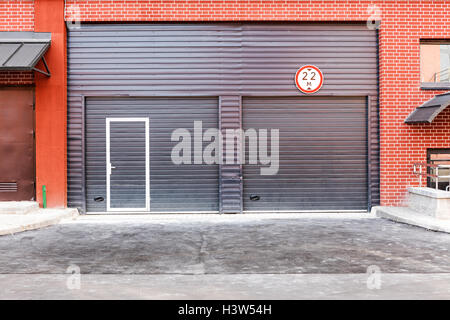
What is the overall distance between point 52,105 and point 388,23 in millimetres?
9048

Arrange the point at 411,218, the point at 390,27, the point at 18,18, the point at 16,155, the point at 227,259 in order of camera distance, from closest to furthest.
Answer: the point at 227,259, the point at 411,218, the point at 18,18, the point at 16,155, the point at 390,27

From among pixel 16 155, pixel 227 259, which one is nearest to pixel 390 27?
pixel 227 259

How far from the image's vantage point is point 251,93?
12758mm

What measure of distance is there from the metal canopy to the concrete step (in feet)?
10.8

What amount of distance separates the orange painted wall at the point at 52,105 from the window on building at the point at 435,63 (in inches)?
376

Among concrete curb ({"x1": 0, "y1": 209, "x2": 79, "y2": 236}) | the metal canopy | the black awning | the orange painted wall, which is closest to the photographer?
concrete curb ({"x1": 0, "y1": 209, "x2": 79, "y2": 236})

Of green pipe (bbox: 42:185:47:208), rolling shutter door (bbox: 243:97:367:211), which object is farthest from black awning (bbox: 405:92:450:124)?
green pipe (bbox: 42:185:47:208)

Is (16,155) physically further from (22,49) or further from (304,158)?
(304,158)

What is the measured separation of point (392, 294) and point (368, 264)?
165 centimetres

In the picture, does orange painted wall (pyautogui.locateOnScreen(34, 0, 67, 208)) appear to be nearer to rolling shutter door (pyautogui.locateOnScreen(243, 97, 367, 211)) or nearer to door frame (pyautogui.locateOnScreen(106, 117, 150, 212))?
door frame (pyautogui.locateOnScreen(106, 117, 150, 212))

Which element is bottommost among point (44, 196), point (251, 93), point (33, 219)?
point (33, 219)

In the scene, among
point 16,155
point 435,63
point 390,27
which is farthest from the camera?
point 435,63

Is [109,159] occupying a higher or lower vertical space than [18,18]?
lower

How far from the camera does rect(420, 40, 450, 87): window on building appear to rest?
12.9 metres
